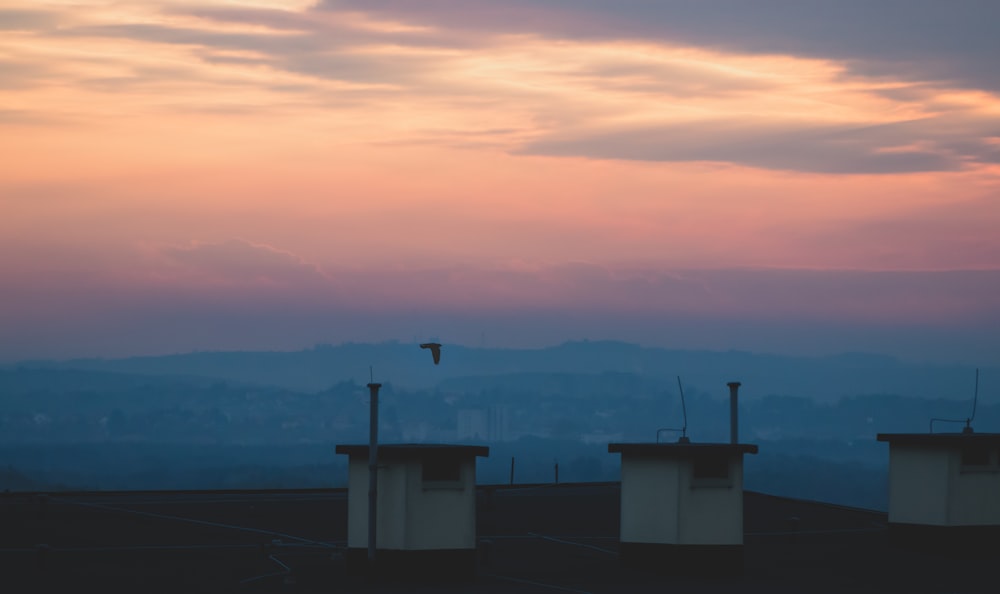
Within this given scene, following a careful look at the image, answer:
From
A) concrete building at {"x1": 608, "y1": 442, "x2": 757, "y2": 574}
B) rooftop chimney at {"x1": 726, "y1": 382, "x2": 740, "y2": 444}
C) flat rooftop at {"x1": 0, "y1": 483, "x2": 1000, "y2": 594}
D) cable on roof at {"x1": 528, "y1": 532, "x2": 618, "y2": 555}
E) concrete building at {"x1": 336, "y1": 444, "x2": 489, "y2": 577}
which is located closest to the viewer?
flat rooftop at {"x1": 0, "y1": 483, "x2": 1000, "y2": 594}

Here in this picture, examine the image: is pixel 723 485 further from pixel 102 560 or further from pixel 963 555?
pixel 102 560

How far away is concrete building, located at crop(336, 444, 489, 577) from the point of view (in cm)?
3234

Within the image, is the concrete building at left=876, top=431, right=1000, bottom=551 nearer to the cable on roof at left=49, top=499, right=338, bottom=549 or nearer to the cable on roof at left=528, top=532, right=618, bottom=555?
the cable on roof at left=528, top=532, right=618, bottom=555

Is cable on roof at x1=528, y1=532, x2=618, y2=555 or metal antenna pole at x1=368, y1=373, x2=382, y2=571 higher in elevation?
metal antenna pole at x1=368, y1=373, x2=382, y2=571

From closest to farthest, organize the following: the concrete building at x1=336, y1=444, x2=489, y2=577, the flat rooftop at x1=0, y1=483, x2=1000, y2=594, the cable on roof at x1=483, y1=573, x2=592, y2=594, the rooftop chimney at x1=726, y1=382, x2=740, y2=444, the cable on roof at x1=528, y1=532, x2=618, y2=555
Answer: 1. the cable on roof at x1=483, y1=573, x2=592, y2=594
2. the flat rooftop at x1=0, y1=483, x2=1000, y2=594
3. the concrete building at x1=336, y1=444, x2=489, y2=577
4. the cable on roof at x1=528, y1=532, x2=618, y2=555
5. the rooftop chimney at x1=726, y1=382, x2=740, y2=444

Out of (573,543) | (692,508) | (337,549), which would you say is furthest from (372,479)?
(573,543)

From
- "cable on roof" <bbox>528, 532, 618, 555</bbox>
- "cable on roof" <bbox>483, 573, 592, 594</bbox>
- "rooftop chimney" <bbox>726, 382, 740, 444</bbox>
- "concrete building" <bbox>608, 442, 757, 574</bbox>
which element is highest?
"rooftop chimney" <bbox>726, 382, 740, 444</bbox>

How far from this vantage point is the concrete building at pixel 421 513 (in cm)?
3234

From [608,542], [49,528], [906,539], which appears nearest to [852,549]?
[906,539]

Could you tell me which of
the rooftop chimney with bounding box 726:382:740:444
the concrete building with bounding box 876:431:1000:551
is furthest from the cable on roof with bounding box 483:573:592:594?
the concrete building with bounding box 876:431:1000:551

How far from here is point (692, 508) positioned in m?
34.4

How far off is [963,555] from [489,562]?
42.7ft

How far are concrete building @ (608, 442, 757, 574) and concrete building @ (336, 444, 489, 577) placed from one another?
4387 mm

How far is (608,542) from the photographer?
4062cm
